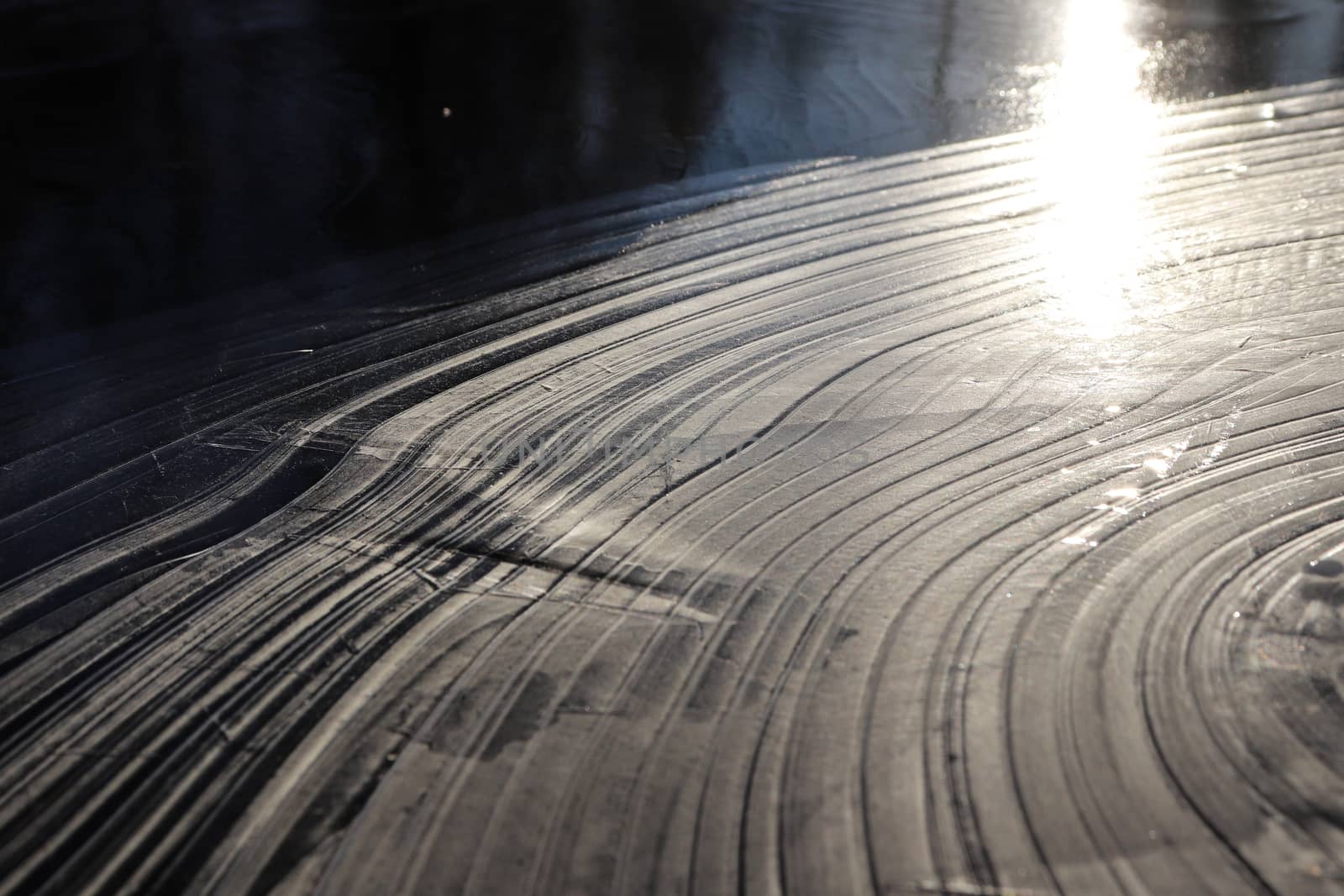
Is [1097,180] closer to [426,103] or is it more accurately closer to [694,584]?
[694,584]

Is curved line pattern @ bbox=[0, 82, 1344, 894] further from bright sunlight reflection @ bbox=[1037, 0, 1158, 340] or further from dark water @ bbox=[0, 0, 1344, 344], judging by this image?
dark water @ bbox=[0, 0, 1344, 344]

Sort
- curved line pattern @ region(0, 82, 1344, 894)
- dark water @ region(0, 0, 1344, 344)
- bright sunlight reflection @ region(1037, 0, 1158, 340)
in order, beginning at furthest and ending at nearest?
dark water @ region(0, 0, 1344, 344) < bright sunlight reflection @ region(1037, 0, 1158, 340) < curved line pattern @ region(0, 82, 1344, 894)

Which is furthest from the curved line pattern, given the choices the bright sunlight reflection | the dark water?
the dark water

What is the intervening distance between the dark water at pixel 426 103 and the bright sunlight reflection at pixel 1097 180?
10cm

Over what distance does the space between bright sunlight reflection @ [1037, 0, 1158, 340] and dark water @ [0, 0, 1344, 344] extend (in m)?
0.10

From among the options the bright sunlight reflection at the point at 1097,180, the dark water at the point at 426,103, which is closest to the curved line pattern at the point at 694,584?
the bright sunlight reflection at the point at 1097,180

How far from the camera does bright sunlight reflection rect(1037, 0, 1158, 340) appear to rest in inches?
66.5

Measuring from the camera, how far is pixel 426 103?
2.74 meters

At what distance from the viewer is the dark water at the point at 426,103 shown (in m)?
2.03

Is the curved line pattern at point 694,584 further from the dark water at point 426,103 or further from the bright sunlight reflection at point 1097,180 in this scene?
the dark water at point 426,103

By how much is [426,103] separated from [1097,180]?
1545 millimetres

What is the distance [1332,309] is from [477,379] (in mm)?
1197

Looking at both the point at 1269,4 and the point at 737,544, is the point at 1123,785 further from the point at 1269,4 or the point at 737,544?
the point at 1269,4

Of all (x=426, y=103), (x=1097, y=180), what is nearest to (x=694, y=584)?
(x=1097, y=180)
